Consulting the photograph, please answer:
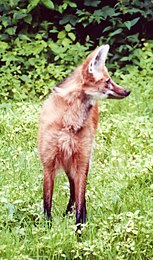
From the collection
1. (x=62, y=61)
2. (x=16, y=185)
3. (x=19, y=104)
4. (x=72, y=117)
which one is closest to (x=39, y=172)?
(x=16, y=185)

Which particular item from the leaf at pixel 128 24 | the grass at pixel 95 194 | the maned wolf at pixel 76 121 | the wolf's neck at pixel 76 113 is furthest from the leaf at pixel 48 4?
the wolf's neck at pixel 76 113

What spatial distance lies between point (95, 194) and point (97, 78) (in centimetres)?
100

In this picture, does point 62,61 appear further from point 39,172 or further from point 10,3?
point 39,172

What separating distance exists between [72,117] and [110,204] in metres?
0.73

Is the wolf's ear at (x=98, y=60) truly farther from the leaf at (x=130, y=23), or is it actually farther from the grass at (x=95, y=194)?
the leaf at (x=130, y=23)

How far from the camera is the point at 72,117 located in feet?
12.3

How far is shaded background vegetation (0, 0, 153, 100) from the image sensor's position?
302 inches

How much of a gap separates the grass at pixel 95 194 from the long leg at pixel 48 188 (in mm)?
56

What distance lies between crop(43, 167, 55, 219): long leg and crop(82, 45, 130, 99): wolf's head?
1.78 feet

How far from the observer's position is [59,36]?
320 inches

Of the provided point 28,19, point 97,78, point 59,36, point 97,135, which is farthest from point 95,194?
point 28,19

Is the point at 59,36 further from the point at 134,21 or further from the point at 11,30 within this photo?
the point at 134,21

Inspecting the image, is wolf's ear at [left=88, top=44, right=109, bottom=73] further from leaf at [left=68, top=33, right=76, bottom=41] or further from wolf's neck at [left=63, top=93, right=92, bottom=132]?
leaf at [left=68, top=33, right=76, bottom=41]

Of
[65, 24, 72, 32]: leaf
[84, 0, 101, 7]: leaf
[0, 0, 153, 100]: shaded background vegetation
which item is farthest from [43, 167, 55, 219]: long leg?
[84, 0, 101, 7]: leaf
